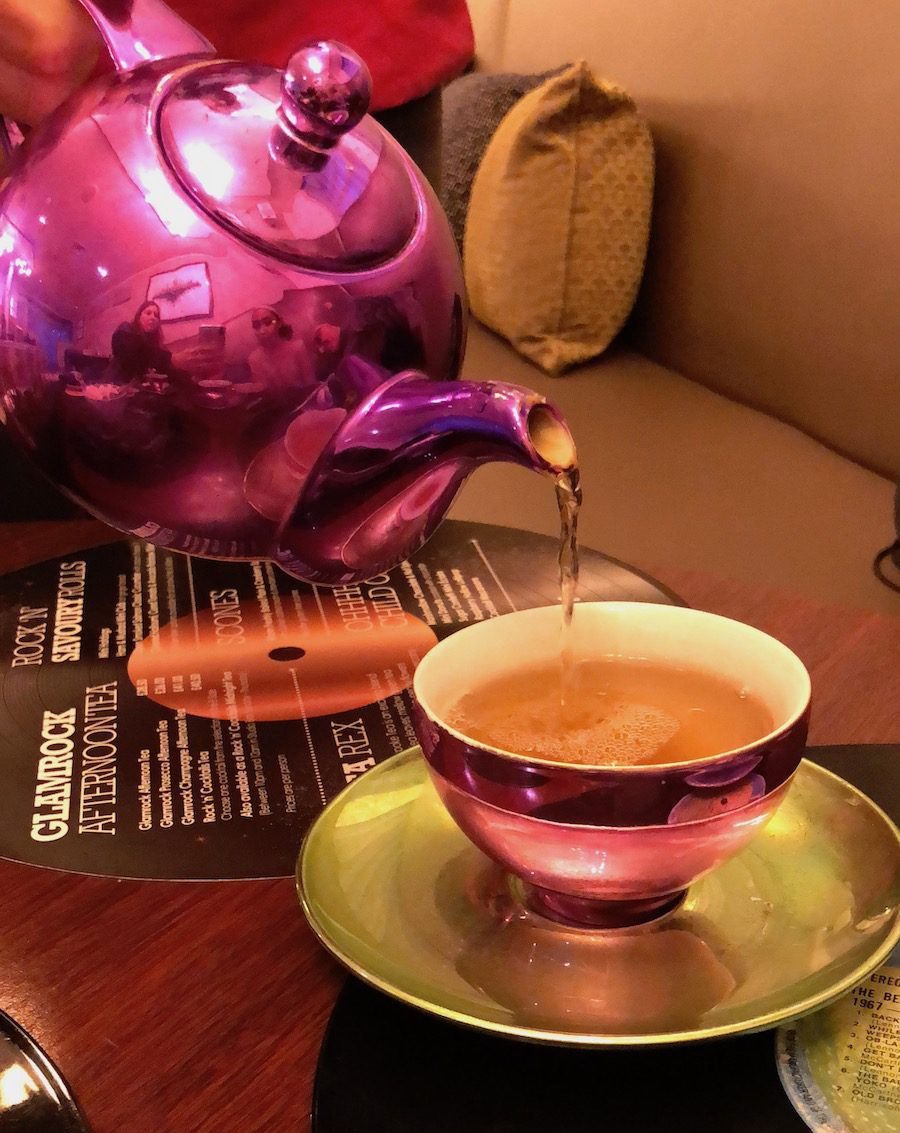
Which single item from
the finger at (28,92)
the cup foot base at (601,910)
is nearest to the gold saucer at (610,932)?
the cup foot base at (601,910)

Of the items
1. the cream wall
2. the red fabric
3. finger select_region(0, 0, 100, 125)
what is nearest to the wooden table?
finger select_region(0, 0, 100, 125)

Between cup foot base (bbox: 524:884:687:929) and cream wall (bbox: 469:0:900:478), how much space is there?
84 cm

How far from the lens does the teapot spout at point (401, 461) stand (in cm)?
42

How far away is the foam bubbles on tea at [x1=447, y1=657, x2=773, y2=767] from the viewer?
412 mm

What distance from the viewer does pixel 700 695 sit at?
0.44m

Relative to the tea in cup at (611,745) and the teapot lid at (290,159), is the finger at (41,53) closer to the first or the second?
the teapot lid at (290,159)

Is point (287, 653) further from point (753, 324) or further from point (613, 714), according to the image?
point (753, 324)

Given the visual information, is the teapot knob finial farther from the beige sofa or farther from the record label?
the beige sofa

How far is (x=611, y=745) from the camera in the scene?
42 centimetres

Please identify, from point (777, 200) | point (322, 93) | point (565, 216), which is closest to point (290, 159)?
point (322, 93)

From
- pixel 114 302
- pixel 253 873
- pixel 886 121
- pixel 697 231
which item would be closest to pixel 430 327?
pixel 114 302

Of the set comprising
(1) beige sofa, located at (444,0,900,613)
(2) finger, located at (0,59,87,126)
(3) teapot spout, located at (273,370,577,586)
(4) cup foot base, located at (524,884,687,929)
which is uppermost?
(2) finger, located at (0,59,87,126)

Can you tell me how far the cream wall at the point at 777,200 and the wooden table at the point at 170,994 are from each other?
893 millimetres

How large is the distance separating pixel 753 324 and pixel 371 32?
1.70 feet
